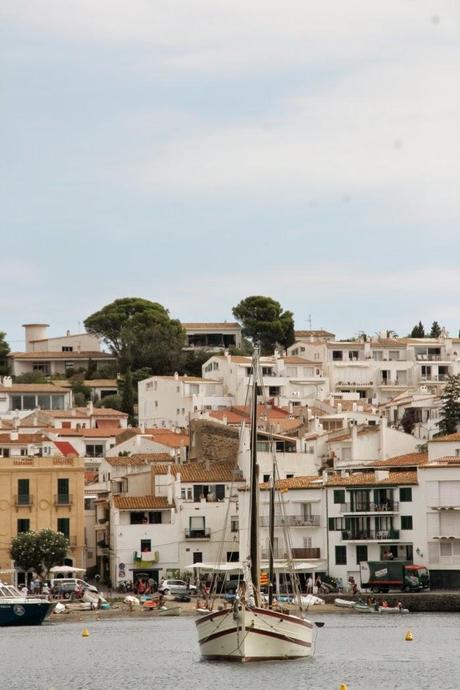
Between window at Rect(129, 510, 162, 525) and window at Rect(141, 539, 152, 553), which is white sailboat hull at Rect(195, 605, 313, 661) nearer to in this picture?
window at Rect(141, 539, 152, 553)

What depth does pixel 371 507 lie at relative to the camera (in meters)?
120

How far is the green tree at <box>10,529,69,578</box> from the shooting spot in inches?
4680

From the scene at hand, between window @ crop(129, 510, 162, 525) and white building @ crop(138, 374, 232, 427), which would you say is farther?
white building @ crop(138, 374, 232, 427)

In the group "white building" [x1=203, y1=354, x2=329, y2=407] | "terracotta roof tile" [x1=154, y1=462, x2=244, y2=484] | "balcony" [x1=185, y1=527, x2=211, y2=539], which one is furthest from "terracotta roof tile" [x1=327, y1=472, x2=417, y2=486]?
"white building" [x1=203, y1=354, x2=329, y2=407]

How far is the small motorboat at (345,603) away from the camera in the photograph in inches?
4390

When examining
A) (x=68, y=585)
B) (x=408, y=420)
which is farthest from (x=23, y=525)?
(x=408, y=420)

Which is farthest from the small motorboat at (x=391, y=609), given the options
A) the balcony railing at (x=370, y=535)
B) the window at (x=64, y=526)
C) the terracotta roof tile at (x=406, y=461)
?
the window at (x=64, y=526)

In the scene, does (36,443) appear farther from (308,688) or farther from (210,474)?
(308,688)

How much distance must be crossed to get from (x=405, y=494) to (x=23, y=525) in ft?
72.8

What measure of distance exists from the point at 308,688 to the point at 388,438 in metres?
62.8

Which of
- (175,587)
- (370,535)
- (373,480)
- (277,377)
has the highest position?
(277,377)

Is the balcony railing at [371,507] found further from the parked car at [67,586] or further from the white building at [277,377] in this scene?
the white building at [277,377]

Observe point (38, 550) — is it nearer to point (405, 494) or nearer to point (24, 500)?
point (24, 500)

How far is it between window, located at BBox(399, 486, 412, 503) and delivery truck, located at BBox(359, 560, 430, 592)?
371 cm
